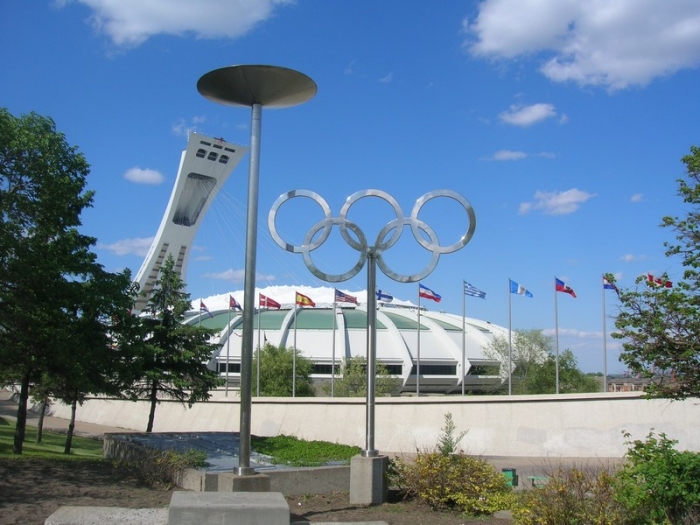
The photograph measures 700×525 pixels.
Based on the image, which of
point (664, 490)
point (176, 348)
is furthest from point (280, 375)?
point (664, 490)

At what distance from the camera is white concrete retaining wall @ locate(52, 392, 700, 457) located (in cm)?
2084

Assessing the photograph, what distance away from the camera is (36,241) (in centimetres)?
1476

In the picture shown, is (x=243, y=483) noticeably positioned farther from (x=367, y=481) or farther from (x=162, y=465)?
(x=162, y=465)

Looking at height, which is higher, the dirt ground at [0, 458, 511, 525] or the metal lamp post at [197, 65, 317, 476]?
the metal lamp post at [197, 65, 317, 476]

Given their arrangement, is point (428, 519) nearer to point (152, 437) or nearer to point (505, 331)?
point (152, 437)

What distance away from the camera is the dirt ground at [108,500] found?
9039mm

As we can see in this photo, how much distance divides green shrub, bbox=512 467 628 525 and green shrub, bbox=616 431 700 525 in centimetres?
24

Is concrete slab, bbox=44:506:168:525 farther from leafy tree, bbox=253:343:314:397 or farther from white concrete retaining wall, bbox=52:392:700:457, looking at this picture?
leafy tree, bbox=253:343:314:397

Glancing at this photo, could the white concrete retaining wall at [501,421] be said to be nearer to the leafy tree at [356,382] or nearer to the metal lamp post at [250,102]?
the metal lamp post at [250,102]

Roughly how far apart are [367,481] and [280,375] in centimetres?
4193

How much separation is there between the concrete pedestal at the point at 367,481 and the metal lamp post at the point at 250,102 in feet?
5.82

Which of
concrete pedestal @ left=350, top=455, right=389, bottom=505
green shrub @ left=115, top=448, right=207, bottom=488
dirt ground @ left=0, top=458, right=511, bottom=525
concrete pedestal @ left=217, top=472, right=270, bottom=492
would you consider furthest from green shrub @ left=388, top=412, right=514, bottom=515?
green shrub @ left=115, top=448, right=207, bottom=488

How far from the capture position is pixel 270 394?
5100 centimetres

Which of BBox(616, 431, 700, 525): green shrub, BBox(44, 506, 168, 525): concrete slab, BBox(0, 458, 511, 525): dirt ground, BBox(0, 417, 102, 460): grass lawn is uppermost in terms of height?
BBox(616, 431, 700, 525): green shrub
